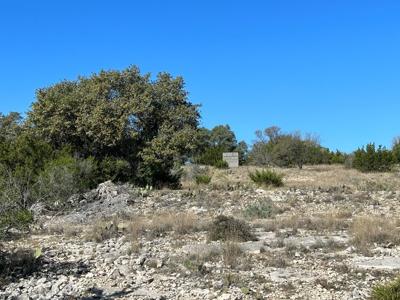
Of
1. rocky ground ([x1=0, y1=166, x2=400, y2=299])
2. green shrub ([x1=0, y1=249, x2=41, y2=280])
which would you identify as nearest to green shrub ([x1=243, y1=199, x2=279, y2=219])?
rocky ground ([x1=0, y1=166, x2=400, y2=299])

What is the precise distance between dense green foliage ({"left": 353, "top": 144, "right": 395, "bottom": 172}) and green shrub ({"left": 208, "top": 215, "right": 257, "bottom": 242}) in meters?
34.6

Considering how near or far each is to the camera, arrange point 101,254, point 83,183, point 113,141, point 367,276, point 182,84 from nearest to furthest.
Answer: point 367,276, point 101,254, point 83,183, point 113,141, point 182,84

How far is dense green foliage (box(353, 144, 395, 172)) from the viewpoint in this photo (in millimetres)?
46156

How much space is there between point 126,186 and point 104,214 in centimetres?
543

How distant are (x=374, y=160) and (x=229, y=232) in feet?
116

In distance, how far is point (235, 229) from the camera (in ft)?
45.9

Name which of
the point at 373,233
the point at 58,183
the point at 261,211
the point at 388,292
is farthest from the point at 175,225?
the point at 388,292

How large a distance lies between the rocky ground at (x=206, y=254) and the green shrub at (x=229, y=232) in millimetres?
198

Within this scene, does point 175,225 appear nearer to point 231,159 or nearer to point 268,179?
point 268,179

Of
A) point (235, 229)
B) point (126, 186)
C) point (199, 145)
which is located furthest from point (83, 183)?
point (235, 229)

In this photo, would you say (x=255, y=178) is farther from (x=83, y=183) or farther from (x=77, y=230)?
(x=77, y=230)

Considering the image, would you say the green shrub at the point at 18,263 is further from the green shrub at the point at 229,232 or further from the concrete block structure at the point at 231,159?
the concrete block structure at the point at 231,159

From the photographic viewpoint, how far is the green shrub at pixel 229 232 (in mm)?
13664

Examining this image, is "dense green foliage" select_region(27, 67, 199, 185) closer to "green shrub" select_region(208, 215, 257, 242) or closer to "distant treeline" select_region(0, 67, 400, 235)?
"distant treeline" select_region(0, 67, 400, 235)
